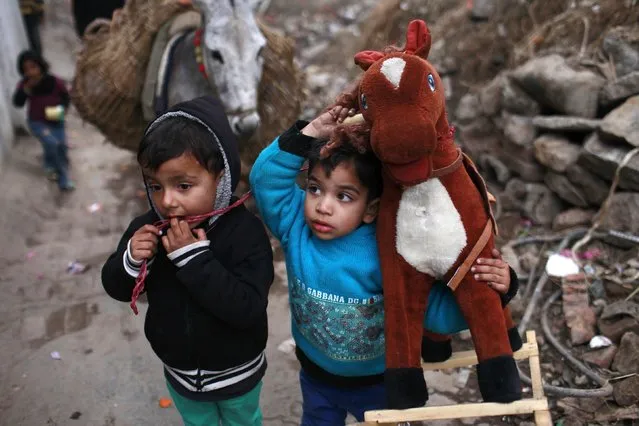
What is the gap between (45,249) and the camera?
4.35 meters

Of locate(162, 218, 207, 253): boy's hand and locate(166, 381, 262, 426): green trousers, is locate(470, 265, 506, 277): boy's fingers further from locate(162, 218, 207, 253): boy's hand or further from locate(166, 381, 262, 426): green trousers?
locate(166, 381, 262, 426): green trousers

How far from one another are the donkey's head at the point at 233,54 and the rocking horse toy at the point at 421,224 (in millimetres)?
1895

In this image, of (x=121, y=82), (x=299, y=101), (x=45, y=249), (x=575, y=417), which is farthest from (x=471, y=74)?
(x=45, y=249)

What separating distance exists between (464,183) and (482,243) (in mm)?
177

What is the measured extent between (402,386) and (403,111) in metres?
0.82

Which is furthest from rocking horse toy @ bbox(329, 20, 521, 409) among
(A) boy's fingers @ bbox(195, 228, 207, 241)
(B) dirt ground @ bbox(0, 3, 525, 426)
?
(B) dirt ground @ bbox(0, 3, 525, 426)

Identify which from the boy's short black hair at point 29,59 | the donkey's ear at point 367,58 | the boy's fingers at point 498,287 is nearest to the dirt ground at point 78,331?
the boy's short black hair at point 29,59

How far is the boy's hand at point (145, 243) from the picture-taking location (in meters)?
1.62

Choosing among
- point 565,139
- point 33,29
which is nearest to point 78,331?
point 565,139

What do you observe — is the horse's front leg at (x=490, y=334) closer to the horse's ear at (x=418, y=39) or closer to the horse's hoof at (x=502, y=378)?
the horse's hoof at (x=502, y=378)

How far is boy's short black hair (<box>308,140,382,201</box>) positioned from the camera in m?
1.65

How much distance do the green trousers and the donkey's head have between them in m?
1.82

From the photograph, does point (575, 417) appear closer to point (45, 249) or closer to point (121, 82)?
point (121, 82)

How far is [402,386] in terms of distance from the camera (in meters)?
→ 1.70
